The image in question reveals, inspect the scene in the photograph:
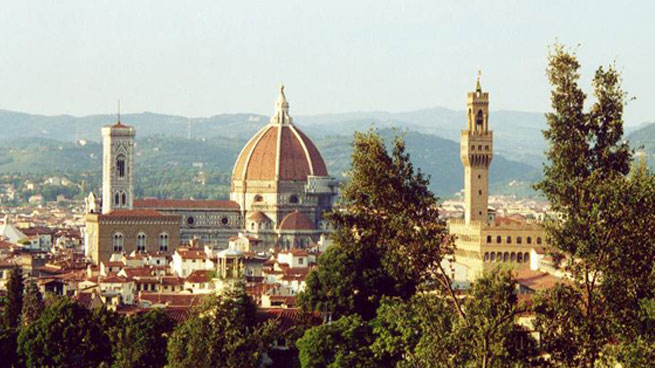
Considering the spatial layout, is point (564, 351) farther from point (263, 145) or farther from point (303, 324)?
point (263, 145)

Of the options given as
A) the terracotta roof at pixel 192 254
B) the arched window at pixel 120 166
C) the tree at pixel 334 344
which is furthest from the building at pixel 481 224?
the arched window at pixel 120 166

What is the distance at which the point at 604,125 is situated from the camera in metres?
26.5

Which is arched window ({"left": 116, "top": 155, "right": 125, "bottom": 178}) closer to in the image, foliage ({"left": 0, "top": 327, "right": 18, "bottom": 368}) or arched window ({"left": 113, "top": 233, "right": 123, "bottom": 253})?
arched window ({"left": 113, "top": 233, "right": 123, "bottom": 253})

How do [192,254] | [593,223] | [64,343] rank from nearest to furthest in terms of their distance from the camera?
1. [593,223]
2. [64,343]
3. [192,254]

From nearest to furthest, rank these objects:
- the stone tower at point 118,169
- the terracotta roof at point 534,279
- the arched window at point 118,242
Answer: the terracotta roof at point 534,279, the arched window at point 118,242, the stone tower at point 118,169

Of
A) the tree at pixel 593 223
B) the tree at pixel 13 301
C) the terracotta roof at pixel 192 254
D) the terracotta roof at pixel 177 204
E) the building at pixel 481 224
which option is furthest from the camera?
the terracotta roof at pixel 177 204

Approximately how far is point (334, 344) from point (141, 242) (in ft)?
210

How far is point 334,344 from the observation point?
4341 cm

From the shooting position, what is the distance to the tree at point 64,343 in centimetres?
4566

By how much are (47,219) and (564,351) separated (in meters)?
146

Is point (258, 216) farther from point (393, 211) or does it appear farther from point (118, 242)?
point (393, 211)

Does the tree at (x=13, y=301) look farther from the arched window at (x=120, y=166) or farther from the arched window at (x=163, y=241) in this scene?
the arched window at (x=120, y=166)

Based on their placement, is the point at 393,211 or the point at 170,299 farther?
the point at 170,299

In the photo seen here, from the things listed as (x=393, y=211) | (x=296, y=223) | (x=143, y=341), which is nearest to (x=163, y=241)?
(x=296, y=223)
